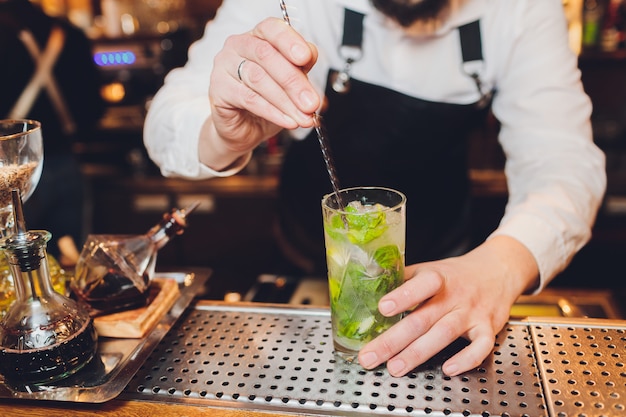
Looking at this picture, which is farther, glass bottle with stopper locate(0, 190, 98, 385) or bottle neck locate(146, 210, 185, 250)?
bottle neck locate(146, 210, 185, 250)

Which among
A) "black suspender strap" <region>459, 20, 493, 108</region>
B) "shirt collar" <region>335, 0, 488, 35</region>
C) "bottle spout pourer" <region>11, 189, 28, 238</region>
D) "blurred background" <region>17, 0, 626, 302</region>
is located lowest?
"blurred background" <region>17, 0, 626, 302</region>

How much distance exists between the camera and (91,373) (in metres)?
1.02

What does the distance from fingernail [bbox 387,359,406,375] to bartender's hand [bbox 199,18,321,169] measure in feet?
1.38

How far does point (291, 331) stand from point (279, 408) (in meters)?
0.25

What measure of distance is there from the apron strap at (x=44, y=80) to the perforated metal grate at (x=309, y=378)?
2.04m

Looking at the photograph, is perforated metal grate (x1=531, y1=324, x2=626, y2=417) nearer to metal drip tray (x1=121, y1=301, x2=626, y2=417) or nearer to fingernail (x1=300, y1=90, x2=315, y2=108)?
metal drip tray (x1=121, y1=301, x2=626, y2=417)

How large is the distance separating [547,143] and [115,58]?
3113 mm

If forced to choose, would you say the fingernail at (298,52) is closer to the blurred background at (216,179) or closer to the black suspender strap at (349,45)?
the black suspender strap at (349,45)

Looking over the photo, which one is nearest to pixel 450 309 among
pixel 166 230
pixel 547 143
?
pixel 166 230

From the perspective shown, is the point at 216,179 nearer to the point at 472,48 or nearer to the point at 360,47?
the point at 360,47

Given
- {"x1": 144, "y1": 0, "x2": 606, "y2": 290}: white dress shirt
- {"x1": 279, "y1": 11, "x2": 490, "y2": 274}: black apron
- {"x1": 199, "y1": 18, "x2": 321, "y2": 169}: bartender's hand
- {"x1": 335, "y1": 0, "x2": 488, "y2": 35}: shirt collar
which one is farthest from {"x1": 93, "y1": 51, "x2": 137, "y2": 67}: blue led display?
{"x1": 199, "y1": 18, "x2": 321, "y2": 169}: bartender's hand

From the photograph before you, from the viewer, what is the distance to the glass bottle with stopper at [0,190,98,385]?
0.96 m

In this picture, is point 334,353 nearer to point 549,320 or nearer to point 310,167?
point 549,320

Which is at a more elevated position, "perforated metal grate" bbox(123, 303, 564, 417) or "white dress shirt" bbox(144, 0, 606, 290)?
"white dress shirt" bbox(144, 0, 606, 290)
